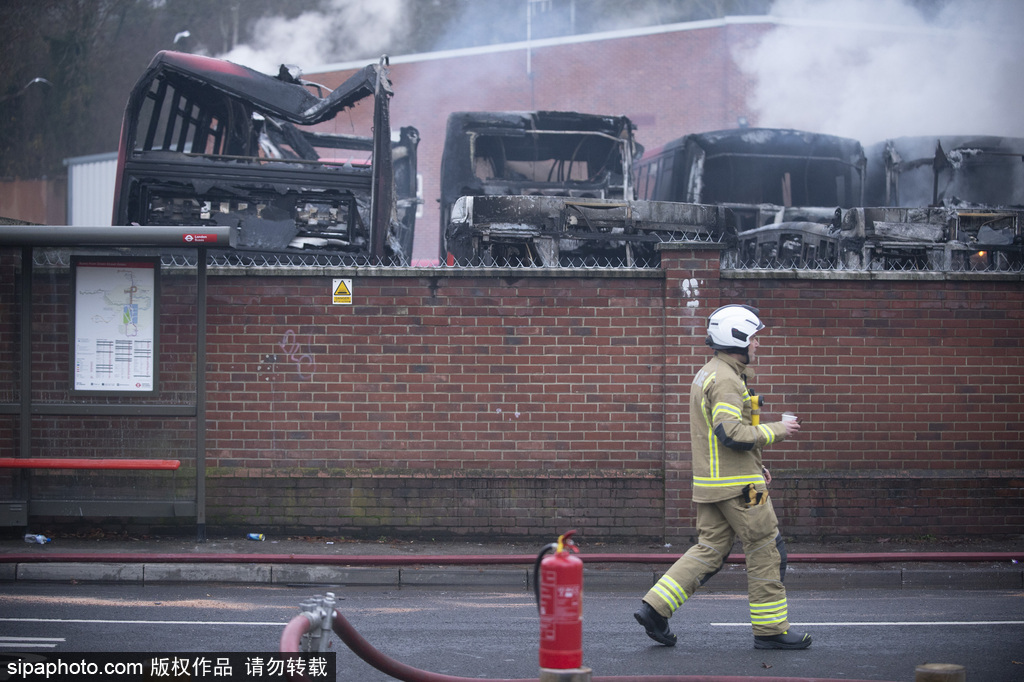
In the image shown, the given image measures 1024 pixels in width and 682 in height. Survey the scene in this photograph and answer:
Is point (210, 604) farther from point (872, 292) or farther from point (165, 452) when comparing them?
point (872, 292)

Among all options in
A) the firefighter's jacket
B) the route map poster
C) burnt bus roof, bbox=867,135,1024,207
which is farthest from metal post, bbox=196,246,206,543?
burnt bus roof, bbox=867,135,1024,207

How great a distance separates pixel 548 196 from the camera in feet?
34.0

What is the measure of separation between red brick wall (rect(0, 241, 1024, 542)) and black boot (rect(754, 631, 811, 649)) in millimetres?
2833

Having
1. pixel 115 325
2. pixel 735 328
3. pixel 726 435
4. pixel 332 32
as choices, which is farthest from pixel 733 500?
pixel 332 32

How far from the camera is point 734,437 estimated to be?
5.06m

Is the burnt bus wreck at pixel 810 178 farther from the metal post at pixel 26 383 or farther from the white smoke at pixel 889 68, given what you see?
the white smoke at pixel 889 68

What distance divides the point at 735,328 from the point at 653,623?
1627 mm

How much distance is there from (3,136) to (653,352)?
32452 mm

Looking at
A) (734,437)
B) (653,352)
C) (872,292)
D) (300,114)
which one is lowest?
(734,437)

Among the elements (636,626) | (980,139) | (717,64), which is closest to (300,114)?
(636,626)

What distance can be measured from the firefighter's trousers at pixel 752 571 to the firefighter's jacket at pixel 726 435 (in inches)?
4.2

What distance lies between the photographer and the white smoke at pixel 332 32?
116 ft

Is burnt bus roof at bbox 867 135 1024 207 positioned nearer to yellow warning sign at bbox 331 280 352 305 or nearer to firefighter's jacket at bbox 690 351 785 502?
yellow warning sign at bbox 331 280 352 305

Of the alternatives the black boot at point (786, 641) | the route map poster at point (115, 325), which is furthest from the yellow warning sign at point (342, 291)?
Answer: the black boot at point (786, 641)
